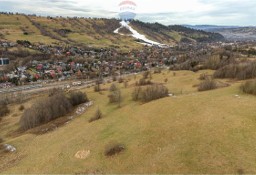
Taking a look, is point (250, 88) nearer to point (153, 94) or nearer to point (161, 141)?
point (153, 94)

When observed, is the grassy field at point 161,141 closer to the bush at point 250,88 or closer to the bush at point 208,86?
the bush at point 250,88

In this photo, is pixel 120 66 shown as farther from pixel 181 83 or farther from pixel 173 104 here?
pixel 173 104

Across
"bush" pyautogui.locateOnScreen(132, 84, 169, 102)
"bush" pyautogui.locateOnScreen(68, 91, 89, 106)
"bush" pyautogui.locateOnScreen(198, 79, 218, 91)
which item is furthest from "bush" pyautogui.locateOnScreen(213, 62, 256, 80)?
"bush" pyautogui.locateOnScreen(68, 91, 89, 106)

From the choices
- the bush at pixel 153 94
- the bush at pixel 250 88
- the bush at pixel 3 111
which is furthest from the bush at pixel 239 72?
the bush at pixel 3 111

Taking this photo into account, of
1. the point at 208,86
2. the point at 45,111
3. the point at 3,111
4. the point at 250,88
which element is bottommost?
the point at 3,111

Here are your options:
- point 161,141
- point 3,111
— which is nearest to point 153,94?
point 161,141

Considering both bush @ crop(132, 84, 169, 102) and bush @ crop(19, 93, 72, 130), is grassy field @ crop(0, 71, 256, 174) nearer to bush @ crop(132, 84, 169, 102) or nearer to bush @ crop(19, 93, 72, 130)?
bush @ crop(132, 84, 169, 102)

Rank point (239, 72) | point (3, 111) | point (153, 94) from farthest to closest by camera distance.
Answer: point (3, 111) < point (239, 72) < point (153, 94)
